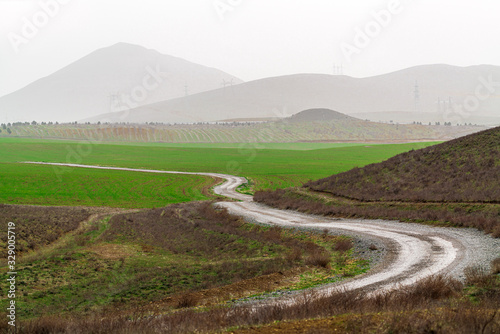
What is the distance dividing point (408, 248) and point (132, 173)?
260 ft

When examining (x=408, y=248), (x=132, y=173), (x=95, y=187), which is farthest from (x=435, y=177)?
(x=132, y=173)

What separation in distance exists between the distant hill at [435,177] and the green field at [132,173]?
23.2m

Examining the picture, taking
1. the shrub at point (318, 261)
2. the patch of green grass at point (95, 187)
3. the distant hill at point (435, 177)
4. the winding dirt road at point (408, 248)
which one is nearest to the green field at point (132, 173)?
the patch of green grass at point (95, 187)

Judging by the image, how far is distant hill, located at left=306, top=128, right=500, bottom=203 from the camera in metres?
38.4

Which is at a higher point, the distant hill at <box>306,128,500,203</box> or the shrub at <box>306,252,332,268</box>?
the distant hill at <box>306,128,500,203</box>

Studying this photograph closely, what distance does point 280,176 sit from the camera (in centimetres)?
9069

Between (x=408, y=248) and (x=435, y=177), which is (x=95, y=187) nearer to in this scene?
(x=435, y=177)

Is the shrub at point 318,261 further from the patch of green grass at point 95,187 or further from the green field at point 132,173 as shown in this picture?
the green field at point 132,173

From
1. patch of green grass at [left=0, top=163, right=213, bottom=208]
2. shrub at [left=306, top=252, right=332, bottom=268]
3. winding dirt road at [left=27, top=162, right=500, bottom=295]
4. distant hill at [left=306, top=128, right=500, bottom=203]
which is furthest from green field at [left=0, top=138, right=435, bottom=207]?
shrub at [left=306, top=252, right=332, bottom=268]

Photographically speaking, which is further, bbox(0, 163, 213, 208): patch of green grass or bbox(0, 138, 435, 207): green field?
bbox(0, 138, 435, 207): green field

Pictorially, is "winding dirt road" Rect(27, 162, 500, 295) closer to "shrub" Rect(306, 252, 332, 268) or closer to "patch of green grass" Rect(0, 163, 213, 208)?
"shrub" Rect(306, 252, 332, 268)

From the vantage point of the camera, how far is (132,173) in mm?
95688

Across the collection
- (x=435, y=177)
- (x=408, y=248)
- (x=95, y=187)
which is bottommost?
(x=408, y=248)

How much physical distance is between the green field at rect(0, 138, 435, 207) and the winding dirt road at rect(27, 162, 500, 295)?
32861 mm
